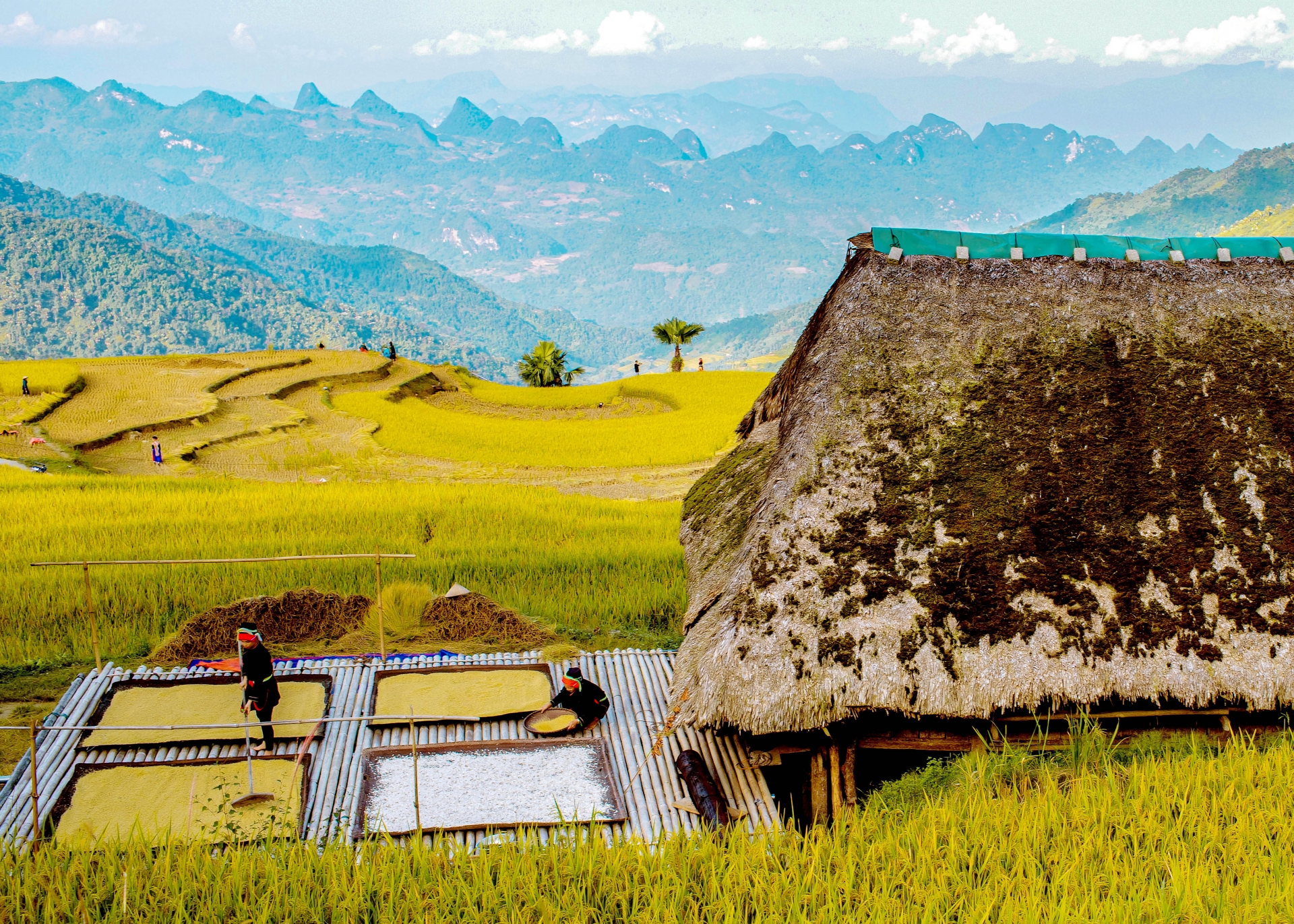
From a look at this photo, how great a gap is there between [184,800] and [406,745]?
1333mm

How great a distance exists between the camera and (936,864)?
13.1ft

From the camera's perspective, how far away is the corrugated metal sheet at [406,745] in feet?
16.7

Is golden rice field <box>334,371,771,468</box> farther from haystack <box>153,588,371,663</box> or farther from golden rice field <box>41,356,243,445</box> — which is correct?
haystack <box>153,588,371,663</box>

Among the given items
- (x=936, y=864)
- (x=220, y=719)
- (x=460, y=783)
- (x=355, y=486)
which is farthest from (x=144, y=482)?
(x=936, y=864)

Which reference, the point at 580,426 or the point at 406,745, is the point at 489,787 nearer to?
the point at 406,745

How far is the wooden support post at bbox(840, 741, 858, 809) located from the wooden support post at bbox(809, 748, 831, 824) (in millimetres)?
112

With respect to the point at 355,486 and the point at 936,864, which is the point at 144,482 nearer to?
the point at 355,486

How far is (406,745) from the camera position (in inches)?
228

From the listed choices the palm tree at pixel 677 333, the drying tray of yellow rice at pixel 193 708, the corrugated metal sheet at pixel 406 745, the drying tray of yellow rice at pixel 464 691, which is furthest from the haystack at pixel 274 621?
the palm tree at pixel 677 333

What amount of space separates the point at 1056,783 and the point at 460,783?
139 inches

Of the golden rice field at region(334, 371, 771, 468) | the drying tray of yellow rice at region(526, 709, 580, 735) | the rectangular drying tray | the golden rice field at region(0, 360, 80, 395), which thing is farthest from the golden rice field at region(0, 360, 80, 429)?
the drying tray of yellow rice at region(526, 709, 580, 735)

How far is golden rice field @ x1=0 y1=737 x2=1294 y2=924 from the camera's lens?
3.70 metres

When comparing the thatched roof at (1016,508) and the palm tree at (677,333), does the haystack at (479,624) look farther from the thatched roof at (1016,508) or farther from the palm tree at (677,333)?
the palm tree at (677,333)

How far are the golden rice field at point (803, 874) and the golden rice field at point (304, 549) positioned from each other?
4.74m
